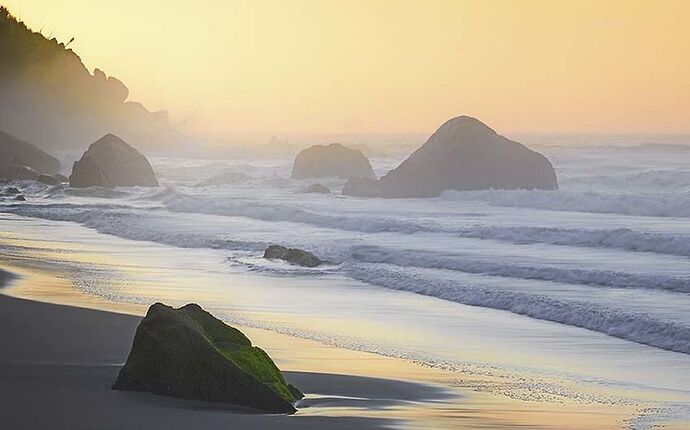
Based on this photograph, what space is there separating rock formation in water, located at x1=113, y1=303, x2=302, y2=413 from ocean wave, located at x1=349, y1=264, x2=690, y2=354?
5.92 meters

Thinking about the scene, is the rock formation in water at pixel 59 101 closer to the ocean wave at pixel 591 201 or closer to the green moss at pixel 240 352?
the ocean wave at pixel 591 201

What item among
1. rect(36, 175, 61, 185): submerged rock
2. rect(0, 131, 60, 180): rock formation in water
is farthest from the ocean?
rect(0, 131, 60, 180): rock formation in water

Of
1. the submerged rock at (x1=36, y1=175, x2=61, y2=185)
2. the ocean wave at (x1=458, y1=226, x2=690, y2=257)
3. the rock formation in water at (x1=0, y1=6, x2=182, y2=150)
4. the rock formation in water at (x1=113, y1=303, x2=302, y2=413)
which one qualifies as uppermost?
the rock formation in water at (x1=0, y1=6, x2=182, y2=150)

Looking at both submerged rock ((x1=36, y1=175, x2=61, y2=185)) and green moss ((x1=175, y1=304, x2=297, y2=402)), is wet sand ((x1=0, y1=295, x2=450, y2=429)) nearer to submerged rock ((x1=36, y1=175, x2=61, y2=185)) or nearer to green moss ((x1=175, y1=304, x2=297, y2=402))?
green moss ((x1=175, y1=304, x2=297, y2=402))

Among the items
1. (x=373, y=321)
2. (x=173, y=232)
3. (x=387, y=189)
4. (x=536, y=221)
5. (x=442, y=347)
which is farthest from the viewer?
(x=387, y=189)

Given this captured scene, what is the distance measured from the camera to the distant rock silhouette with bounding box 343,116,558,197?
44.5 metres

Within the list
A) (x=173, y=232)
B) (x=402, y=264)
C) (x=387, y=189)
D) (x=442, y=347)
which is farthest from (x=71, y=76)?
(x=442, y=347)

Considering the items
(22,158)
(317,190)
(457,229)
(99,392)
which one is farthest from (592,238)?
(22,158)

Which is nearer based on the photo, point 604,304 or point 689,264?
point 604,304

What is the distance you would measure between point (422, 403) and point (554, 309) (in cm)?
673

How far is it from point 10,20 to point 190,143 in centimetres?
3996

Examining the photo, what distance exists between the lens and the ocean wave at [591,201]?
3642cm

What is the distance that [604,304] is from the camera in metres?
16.4

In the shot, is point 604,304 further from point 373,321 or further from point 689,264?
point 689,264
